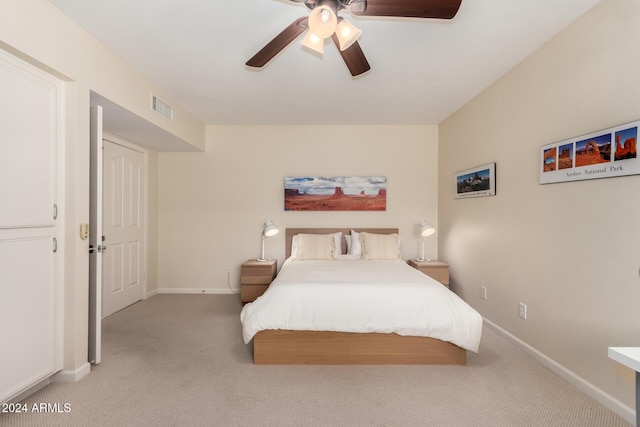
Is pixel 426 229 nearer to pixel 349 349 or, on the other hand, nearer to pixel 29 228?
pixel 349 349

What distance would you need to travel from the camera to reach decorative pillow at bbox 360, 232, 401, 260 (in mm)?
3885

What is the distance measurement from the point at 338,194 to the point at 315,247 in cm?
89

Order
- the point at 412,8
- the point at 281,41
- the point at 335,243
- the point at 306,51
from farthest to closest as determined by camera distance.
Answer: the point at 335,243, the point at 306,51, the point at 281,41, the point at 412,8

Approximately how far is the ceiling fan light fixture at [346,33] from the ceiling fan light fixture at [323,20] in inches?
2.7

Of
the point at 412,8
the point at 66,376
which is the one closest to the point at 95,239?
the point at 66,376

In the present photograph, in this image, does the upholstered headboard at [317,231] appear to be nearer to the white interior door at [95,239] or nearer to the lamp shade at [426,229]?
the lamp shade at [426,229]

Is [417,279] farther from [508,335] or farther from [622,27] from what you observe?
[622,27]

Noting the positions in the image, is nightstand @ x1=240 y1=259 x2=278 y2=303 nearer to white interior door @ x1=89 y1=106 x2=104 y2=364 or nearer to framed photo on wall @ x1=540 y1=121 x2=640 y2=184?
white interior door @ x1=89 y1=106 x2=104 y2=364

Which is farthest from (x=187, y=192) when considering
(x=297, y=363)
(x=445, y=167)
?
(x=445, y=167)

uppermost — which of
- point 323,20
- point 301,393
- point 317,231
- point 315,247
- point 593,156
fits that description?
point 323,20

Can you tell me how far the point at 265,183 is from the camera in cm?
436

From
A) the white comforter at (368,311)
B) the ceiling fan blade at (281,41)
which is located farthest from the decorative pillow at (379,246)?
the ceiling fan blade at (281,41)

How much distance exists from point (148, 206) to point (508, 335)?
4463mm

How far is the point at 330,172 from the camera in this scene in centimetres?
436
